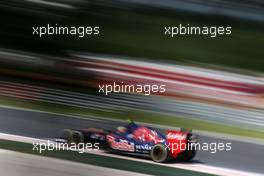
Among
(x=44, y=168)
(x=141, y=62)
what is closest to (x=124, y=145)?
(x=44, y=168)

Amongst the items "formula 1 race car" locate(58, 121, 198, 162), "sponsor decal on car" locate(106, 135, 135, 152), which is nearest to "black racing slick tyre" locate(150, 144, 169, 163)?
"formula 1 race car" locate(58, 121, 198, 162)

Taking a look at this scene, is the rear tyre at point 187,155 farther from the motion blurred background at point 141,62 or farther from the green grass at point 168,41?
the green grass at point 168,41

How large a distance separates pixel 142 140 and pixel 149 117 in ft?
0.77

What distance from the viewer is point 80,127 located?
266 centimetres

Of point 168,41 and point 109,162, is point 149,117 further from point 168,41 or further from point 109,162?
point 168,41

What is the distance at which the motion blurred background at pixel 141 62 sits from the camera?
2.73 m

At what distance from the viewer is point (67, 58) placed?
9.32ft

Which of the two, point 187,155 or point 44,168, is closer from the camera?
point 44,168

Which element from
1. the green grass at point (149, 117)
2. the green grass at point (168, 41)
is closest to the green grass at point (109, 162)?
the green grass at point (149, 117)

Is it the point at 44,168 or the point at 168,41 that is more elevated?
the point at 168,41

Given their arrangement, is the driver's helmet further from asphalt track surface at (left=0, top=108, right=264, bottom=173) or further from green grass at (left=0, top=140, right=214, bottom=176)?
green grass at (left=0, top=140, right=214, bottom=176)

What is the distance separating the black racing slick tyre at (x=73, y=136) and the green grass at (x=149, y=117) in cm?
13

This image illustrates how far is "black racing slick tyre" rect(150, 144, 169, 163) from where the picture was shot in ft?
7.91

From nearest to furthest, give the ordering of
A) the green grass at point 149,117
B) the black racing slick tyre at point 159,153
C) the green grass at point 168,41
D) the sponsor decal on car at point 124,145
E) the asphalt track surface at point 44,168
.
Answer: the asphalt track surface at point 44,168
the black racing slick tyre at point 159,153
the sponsor decal on car at point 124,145
the green grass at point 149,117
the green grass at point 168,41
